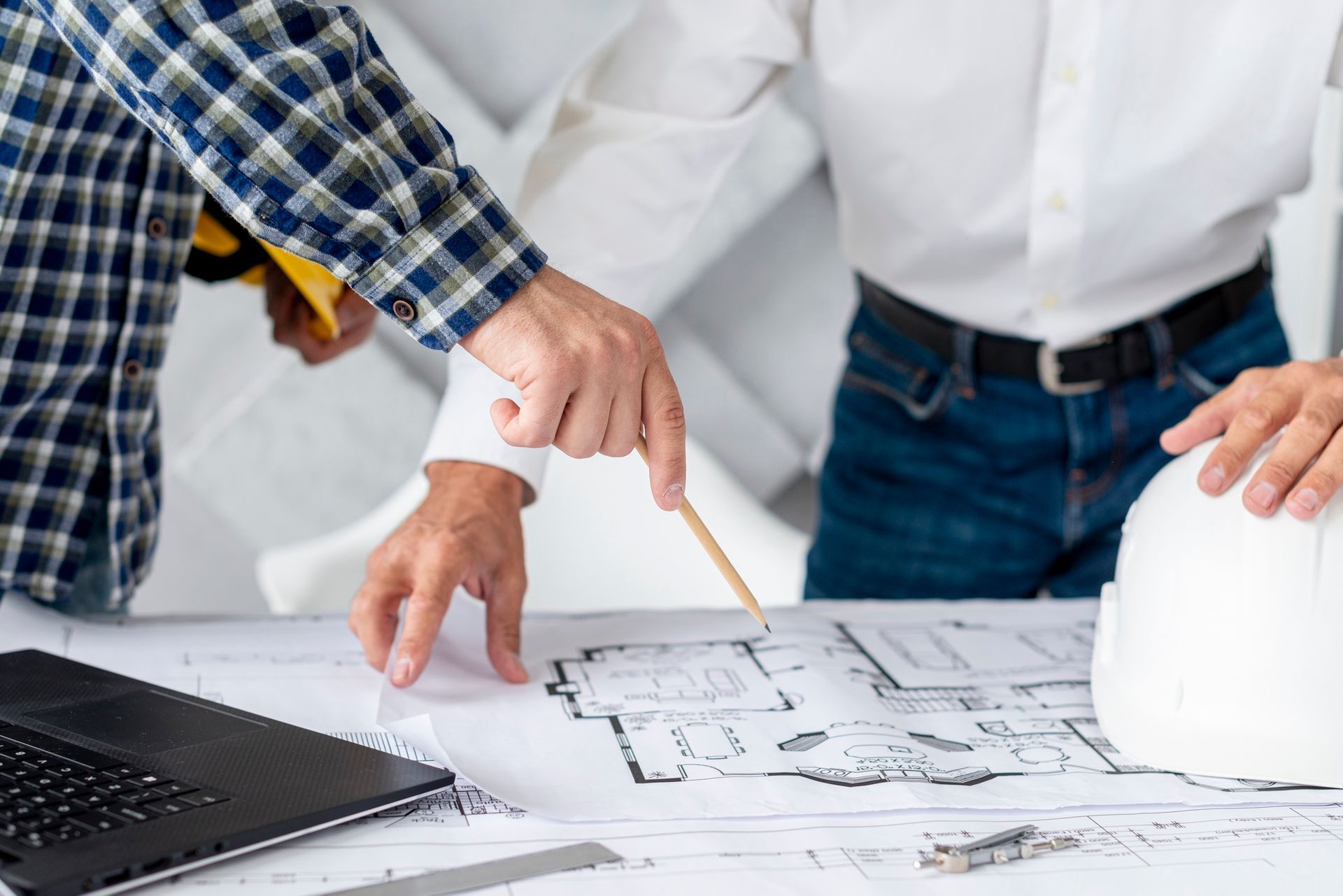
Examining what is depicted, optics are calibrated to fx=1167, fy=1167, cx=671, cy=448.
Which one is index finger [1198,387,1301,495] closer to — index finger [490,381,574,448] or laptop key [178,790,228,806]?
index finger [490,381,574,448]

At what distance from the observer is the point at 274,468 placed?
56.3 inches

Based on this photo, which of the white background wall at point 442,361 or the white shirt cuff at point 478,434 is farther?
the white background wall at point 442,361

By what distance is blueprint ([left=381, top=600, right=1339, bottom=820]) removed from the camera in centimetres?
50

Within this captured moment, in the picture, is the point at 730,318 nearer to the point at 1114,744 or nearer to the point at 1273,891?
the point at 1114,744

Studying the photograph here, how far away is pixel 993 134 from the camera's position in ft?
2.65

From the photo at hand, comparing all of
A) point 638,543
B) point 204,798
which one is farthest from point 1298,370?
point 638,543

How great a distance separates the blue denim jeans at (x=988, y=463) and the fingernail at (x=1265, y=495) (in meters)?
0.32

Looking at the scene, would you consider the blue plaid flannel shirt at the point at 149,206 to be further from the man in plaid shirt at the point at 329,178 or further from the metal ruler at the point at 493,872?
the metal ruler at the point at 493,872

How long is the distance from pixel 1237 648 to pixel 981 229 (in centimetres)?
40

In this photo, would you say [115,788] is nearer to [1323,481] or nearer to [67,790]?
[67,790]

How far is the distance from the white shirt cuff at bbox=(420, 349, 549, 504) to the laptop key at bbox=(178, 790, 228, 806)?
0.98ft

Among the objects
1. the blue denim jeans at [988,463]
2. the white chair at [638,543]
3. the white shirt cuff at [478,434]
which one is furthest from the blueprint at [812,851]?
the white chair at [638,543]

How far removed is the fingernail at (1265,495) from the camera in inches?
20.9

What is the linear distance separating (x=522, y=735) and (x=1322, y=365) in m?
0.45
